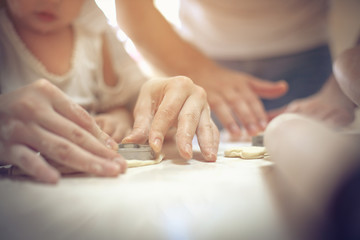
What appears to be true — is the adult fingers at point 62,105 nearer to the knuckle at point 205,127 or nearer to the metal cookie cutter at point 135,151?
the metal cookie cutter at point 135,151

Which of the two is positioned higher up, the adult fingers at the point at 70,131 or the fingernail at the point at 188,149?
the adult fingers at the point at 70,131

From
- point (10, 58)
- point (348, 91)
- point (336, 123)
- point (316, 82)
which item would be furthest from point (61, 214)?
point (316, 82)

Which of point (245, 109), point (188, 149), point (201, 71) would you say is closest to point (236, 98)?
point (245, 109)

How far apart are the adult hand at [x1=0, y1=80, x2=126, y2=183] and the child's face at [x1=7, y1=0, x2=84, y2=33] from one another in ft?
0.59

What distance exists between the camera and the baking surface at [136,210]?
0.68ft

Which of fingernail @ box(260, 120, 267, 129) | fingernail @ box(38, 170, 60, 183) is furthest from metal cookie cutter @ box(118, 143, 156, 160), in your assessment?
fingernail @ box(260, 120, 267, 129)

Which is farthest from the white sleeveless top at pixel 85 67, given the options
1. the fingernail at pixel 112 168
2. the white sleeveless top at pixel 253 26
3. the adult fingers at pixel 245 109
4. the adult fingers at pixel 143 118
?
the white sleeveless top at pixel 253 26

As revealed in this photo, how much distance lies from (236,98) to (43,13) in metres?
0.62

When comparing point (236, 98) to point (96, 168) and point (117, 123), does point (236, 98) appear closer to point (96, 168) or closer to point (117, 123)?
point (117, 123)

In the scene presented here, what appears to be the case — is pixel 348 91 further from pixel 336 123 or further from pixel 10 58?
pixel 10 58

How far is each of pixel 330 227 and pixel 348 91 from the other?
320 mm

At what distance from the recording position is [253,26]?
1.15 metres

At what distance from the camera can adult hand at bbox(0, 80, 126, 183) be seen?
251 millimetres

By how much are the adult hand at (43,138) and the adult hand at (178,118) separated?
94 millimetres
